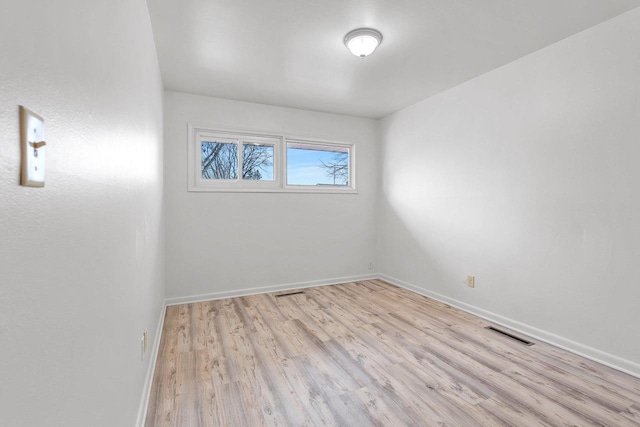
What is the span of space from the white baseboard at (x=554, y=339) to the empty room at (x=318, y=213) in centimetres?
1

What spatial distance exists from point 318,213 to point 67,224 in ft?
11.7

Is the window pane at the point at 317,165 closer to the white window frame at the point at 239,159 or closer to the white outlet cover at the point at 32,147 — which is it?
the white window frame at the point at 239,159

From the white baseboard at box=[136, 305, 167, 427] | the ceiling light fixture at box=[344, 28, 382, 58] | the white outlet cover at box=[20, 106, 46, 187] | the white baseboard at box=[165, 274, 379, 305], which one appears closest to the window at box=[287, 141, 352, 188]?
the white baseboard at box=[165, 274, 379, 305]

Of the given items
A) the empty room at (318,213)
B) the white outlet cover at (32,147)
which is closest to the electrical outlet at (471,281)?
the empty room at (318,213)

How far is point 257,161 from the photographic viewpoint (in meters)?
3.93

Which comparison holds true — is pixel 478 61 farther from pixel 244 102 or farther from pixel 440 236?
pixel 244 102

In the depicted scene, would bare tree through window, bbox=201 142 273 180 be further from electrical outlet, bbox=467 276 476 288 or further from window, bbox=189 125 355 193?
electrical outlet, bbox=467 276 476 288

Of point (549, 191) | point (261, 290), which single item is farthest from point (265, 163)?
point (549, 191)

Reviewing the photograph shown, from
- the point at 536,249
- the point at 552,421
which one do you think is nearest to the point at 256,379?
the point at 552,421

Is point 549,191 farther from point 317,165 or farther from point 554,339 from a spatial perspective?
point 317,165

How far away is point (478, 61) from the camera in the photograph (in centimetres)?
272

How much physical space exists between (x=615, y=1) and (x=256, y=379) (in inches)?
135

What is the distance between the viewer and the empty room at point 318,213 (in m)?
0.61

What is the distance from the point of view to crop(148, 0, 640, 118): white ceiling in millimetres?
1971
